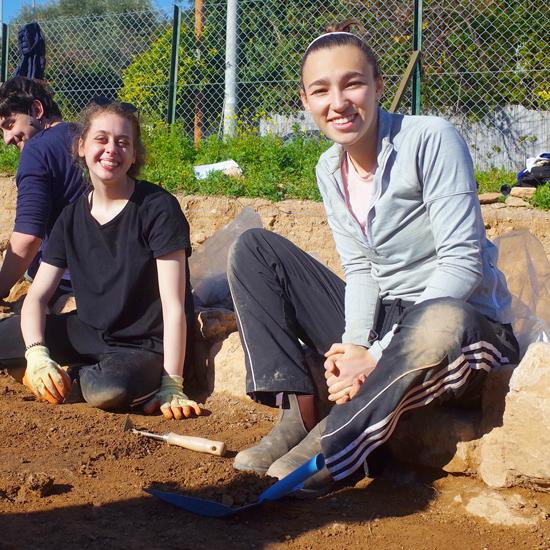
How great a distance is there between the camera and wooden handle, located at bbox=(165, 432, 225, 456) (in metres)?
2.88

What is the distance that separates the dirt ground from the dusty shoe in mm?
63

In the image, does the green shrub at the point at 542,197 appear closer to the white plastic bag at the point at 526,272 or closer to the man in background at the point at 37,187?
the white plastic bag at the point at 526,272

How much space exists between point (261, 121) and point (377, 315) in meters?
6.52

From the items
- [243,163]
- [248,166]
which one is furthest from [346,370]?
[243,163]

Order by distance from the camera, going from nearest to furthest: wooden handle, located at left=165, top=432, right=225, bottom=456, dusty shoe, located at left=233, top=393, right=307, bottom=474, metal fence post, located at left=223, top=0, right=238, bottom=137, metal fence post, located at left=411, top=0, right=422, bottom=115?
dusty shoe, located at left=233, top=393, right=307, bottom=474 < wooden handle, located at left=165, top=432, right=225, bottom=456 < metal fence post, located at left=411, top=0, right=422, bottom=115 < metal fence post, located at left=223, top=0, right=238, bottom=137

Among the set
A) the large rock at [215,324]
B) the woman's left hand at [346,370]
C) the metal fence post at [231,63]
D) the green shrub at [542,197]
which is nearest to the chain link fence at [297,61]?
the metal fence post at [231,63]

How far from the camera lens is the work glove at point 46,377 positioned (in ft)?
11.2

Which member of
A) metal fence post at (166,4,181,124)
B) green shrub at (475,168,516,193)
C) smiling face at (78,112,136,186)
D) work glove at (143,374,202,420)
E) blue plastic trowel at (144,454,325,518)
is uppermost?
metal fence post at (166,4,181,124)

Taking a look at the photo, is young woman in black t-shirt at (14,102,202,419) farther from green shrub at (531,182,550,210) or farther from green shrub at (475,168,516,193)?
green shrub at (475,168,516,193)

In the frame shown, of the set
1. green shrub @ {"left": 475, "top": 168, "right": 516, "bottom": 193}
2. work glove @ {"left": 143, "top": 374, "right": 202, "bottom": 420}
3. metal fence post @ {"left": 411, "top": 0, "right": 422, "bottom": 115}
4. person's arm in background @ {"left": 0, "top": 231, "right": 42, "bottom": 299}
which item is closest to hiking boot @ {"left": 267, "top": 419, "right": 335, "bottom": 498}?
work glove @ {"left": 143, "top": 374, "right": 202, "bottom": 420}

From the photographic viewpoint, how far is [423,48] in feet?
26.8

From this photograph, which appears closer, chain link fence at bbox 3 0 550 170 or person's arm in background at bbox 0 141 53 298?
person's arm in background at bbox 0 141 53 298

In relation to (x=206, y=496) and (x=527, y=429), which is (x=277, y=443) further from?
(x=527, y=429)

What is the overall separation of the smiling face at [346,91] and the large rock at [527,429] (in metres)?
0.84
